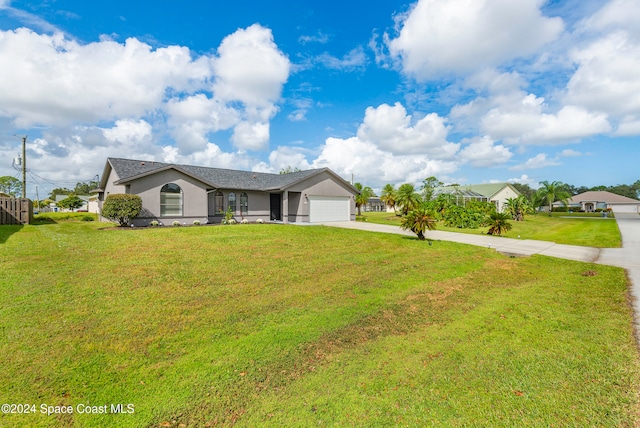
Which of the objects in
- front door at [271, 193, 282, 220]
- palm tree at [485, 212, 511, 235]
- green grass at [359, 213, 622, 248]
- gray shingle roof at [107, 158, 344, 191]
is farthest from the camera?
front door at [271, 193, 282, 220]

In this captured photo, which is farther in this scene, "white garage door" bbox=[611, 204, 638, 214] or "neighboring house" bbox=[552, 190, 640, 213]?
"neighboring house" bbox=[552, 190, 640, 213]

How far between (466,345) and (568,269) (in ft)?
25.9

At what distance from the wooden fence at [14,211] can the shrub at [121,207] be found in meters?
5.72

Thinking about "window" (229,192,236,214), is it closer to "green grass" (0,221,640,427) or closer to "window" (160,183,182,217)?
"window" (160,183,182,217)

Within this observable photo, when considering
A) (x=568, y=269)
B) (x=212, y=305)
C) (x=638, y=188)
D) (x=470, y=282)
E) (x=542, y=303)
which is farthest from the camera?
(x=638, y=188)

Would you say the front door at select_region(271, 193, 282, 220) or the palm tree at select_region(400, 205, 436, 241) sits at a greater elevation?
the front door at select_region(271, 193, 282, 220)

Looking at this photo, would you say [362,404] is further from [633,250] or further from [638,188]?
[638,188]

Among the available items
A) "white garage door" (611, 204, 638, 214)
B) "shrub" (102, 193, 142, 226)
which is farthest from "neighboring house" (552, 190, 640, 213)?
"shrub" (102, 193, 142, 226)

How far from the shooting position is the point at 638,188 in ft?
294

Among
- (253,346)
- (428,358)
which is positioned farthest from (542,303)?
(253,346)

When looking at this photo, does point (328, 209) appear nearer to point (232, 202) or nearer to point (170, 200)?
point (232, 202)

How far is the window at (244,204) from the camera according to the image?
23859mm

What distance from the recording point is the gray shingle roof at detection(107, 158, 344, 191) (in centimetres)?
1895

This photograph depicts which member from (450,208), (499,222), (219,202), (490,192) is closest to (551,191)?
(490,192)
